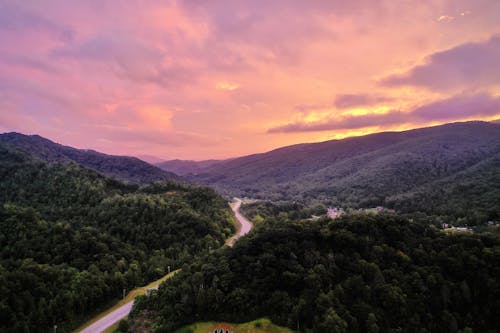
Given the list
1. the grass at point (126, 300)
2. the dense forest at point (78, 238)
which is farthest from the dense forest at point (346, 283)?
the dense forest at point (78, 238)

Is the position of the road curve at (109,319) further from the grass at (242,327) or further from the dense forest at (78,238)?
the grass at (242,327)

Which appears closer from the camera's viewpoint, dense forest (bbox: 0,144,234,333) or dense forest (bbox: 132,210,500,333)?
dense forest (bbox: 132,210,500,333)

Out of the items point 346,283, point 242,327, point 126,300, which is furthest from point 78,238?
point 346,283

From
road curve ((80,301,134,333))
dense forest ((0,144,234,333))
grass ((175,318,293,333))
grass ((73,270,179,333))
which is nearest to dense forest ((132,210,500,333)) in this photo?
grass ((175,318,293,333))

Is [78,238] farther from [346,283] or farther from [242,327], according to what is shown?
[346,283]

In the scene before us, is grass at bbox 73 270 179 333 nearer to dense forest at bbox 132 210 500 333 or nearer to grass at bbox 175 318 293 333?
dense forest at bbox 132 210 500 333
